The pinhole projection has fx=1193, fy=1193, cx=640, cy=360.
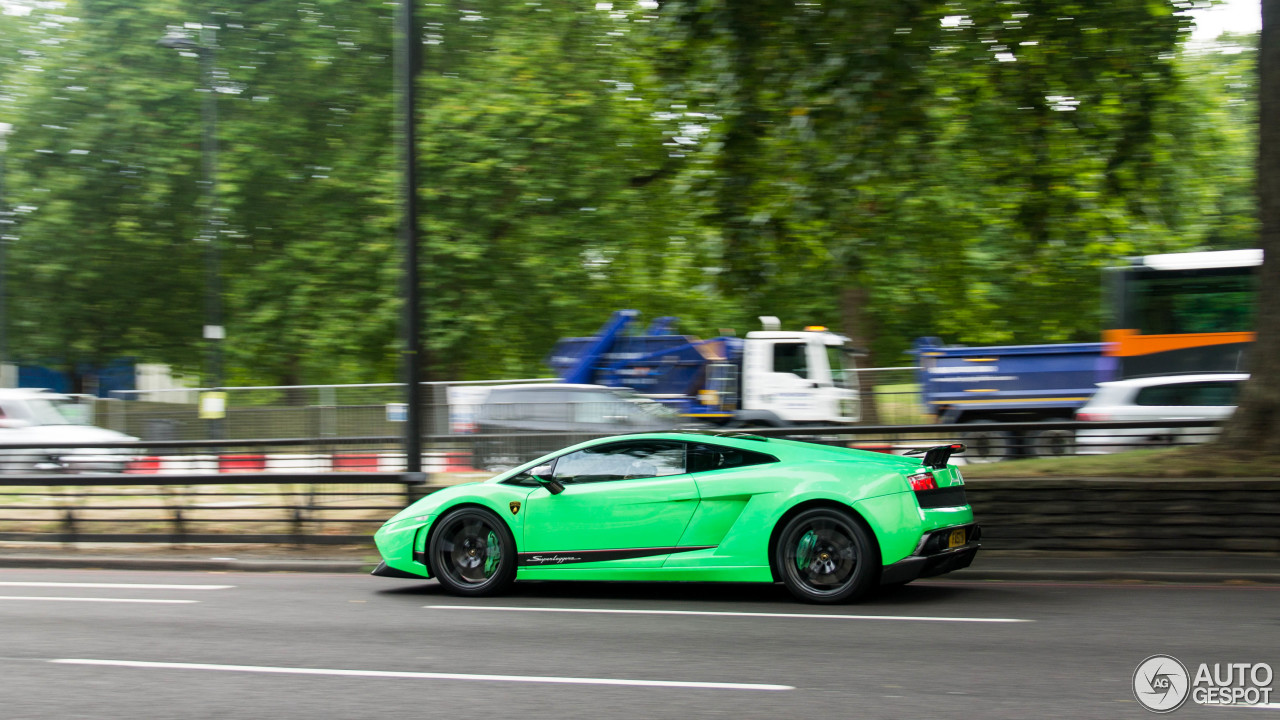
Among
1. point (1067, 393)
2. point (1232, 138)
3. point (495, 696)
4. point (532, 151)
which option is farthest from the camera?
point (1232, 138)

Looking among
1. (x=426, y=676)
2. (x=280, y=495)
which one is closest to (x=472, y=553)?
(x=426, y=676)

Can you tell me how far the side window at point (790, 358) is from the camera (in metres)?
22.2

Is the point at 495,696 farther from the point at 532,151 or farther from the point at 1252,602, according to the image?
the point at 532,151

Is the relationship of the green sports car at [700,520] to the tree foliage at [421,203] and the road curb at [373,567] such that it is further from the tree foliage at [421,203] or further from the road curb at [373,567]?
the tree foliage at [421,203]

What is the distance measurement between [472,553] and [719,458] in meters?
2.17

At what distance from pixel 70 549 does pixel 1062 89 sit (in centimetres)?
1281

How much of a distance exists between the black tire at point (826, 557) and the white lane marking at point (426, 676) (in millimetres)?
2429

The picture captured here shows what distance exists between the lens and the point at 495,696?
585 centimetres

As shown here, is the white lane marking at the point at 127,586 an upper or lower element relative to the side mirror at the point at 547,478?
lower

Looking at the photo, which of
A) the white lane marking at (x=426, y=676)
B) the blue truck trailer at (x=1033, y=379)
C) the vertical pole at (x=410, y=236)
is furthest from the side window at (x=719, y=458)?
the blue truck trailer at (x=1033, y=379)

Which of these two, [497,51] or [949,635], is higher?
[497,51]

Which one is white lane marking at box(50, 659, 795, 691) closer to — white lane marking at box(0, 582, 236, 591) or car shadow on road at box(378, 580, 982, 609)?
car shadow on road at box(378, 580, 982, 609)

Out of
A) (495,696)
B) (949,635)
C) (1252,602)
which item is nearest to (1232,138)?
(1252,602)

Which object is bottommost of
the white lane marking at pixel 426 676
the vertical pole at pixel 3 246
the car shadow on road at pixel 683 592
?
the car shadow on road at pixel 683 592
